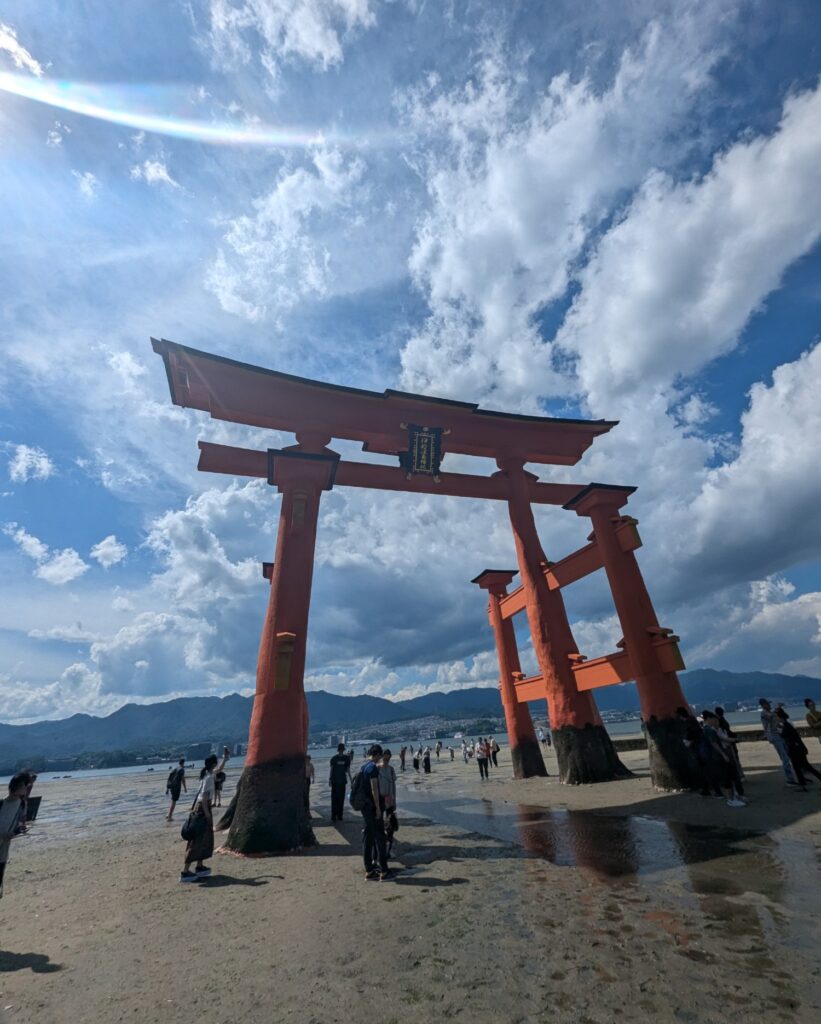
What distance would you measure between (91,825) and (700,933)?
69.8 ft

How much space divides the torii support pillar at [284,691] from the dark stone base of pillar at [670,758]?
25.3ft

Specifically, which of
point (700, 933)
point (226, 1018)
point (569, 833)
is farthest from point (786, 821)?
point (226, 1018)

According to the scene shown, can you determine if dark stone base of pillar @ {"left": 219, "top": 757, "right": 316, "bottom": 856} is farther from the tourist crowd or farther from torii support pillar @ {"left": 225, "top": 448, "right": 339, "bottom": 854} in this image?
the tourist crowd

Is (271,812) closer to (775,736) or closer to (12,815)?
(12,815)

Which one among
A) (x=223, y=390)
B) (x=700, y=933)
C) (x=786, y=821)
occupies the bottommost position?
(x=700, y=933)

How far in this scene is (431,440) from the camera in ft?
49.8

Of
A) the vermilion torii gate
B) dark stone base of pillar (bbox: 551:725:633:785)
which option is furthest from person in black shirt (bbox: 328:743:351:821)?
dark stone base of pillar (bbox: 551:725:633:785)

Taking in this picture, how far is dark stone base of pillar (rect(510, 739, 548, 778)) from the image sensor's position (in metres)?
16.7

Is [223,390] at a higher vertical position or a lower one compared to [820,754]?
higher

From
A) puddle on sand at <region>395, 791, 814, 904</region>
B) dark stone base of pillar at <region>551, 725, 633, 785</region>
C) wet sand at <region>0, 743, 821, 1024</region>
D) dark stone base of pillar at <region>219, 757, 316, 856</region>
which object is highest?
dark stone base of pillar at <region>551, 725, 633, 785</region>

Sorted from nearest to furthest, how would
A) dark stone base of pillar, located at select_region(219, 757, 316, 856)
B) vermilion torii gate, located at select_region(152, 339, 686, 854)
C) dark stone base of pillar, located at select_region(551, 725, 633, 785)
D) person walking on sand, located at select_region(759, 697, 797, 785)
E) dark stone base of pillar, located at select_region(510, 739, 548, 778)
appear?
dark stone base of pillar, located at select_region(219, 757, 316, 856), person walking on sand, located at select_region(759, 697, 797, 785), vermilion torii gate, located at select_region(152, 339, 686, 854), dark stone base of pillar, located at select_region(551, 725, 633, 785), dark stone base of pillar, located at select_region(510, 739, 548, 778)

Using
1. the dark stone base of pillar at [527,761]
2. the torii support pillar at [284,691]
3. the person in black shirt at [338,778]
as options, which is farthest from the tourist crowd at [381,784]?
the dark stone base of pillar at [527,761]

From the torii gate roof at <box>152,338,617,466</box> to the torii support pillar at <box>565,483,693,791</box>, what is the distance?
3727mm

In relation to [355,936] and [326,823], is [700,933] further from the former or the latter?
[326,823]
